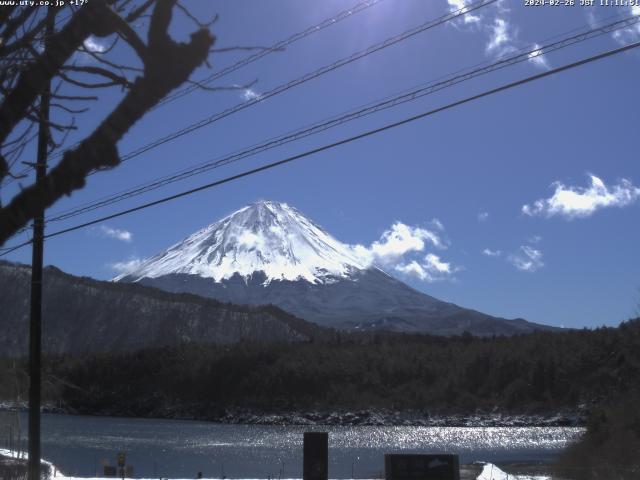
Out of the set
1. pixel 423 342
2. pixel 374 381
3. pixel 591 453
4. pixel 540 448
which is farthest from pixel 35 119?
pixel 423 342

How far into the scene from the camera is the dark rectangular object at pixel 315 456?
37.9ft

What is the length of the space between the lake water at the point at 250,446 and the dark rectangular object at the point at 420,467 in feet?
97.5

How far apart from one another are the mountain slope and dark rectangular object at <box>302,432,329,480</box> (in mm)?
137219

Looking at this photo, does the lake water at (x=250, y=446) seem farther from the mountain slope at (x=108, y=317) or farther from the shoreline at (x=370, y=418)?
the mountain slope at (x=108, y=317)

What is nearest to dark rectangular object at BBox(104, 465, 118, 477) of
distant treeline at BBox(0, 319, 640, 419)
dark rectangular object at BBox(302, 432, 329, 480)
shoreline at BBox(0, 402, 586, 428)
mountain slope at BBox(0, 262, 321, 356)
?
dark rectangular object at BBox(302, 432, 329, 480)

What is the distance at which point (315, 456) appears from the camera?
38.0 feet

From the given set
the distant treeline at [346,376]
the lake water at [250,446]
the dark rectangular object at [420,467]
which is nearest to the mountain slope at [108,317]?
the distant treeline at [346,376]


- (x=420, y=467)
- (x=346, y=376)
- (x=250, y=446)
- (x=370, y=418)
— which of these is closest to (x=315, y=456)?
(x=420, y=467)

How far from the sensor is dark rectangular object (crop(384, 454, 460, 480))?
1298 centimetres

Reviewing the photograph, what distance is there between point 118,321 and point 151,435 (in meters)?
73.3

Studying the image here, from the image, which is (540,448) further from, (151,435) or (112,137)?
(112,137)

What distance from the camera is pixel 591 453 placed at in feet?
102

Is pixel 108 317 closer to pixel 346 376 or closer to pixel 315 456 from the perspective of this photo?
pixel 346 376

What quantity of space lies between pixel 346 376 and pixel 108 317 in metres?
50.6
